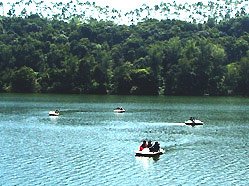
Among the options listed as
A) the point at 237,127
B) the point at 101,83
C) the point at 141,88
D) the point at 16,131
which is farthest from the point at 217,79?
the point at 16,131

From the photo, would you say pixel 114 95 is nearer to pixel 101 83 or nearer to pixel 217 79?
pixel 101 83

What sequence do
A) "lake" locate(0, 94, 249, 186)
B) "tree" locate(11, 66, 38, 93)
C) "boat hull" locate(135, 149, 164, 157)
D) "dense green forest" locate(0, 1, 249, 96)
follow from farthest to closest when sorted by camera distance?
1. "tree" locate(11, 66, 38, 93)
2. "dense green forest" locate(0, 1, 249, 96)
3. "boat hull" locate(135, 149, 164, 157)
4. "lake" locate(0, 94, 249, 186)

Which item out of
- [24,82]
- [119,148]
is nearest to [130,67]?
[24,82]

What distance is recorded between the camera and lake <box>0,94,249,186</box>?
42.4 meters

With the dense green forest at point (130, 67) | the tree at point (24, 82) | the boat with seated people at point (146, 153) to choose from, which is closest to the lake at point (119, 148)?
the boat with seated people at point (146, 153)

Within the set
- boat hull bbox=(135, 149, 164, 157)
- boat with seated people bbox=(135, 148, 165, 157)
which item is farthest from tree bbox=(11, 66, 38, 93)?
boat hull bbox=(135, 149, 164, 157)

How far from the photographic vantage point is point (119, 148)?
5719 centimetres

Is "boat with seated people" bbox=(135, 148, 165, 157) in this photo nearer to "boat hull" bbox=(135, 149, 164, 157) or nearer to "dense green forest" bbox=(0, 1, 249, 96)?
"boat hull" bbox=(135, 149, 164, 157)

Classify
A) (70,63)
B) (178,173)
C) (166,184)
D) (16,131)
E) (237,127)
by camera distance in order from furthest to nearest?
(70,63) < (237,127) < (16,131) < (178,173) < (166,184)

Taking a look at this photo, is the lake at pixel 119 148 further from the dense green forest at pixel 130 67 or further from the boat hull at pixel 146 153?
the dense green forest at pixel 130 67

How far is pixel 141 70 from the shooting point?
531 ft

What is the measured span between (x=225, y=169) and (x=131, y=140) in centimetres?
1862

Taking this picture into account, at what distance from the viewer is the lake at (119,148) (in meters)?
42.4

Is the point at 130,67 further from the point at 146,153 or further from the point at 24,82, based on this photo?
the point at 146,153
